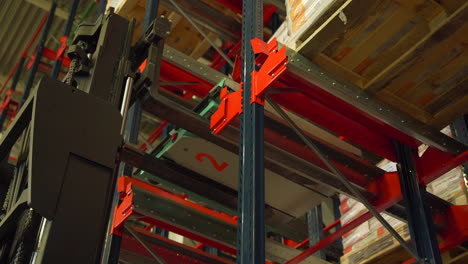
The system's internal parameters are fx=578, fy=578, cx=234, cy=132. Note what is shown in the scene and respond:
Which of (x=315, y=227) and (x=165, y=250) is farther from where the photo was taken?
(x=315, y=227)

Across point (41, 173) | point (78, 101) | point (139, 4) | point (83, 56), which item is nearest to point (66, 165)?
point (41, 173)

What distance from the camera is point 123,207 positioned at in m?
5.50

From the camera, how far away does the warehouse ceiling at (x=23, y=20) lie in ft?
50.6

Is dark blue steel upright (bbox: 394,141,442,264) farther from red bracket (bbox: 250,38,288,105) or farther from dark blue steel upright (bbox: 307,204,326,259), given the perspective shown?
dark blue steel upright (bbox: 307,204,326,259)

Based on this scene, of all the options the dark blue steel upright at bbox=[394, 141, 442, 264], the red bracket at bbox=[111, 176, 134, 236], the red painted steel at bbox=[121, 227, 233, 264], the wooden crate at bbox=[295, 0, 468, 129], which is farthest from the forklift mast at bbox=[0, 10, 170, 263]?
the red painted steel at bbox=[121, 227, 233, 264]

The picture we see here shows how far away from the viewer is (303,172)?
4996 mm

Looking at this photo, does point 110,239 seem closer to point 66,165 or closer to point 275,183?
point 275,183

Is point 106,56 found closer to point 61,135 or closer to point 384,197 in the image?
point 61,135

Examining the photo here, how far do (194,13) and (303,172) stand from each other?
12.4ft

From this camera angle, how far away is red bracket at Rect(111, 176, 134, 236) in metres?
5.43

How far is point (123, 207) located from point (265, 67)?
7.09 feet

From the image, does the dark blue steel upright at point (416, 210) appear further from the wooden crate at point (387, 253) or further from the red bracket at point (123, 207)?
the red bracket at point (123, 207)

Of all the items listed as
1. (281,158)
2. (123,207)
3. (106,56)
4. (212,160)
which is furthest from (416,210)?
(106,56)

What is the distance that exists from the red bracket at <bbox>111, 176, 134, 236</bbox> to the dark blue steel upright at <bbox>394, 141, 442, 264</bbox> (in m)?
2.47
